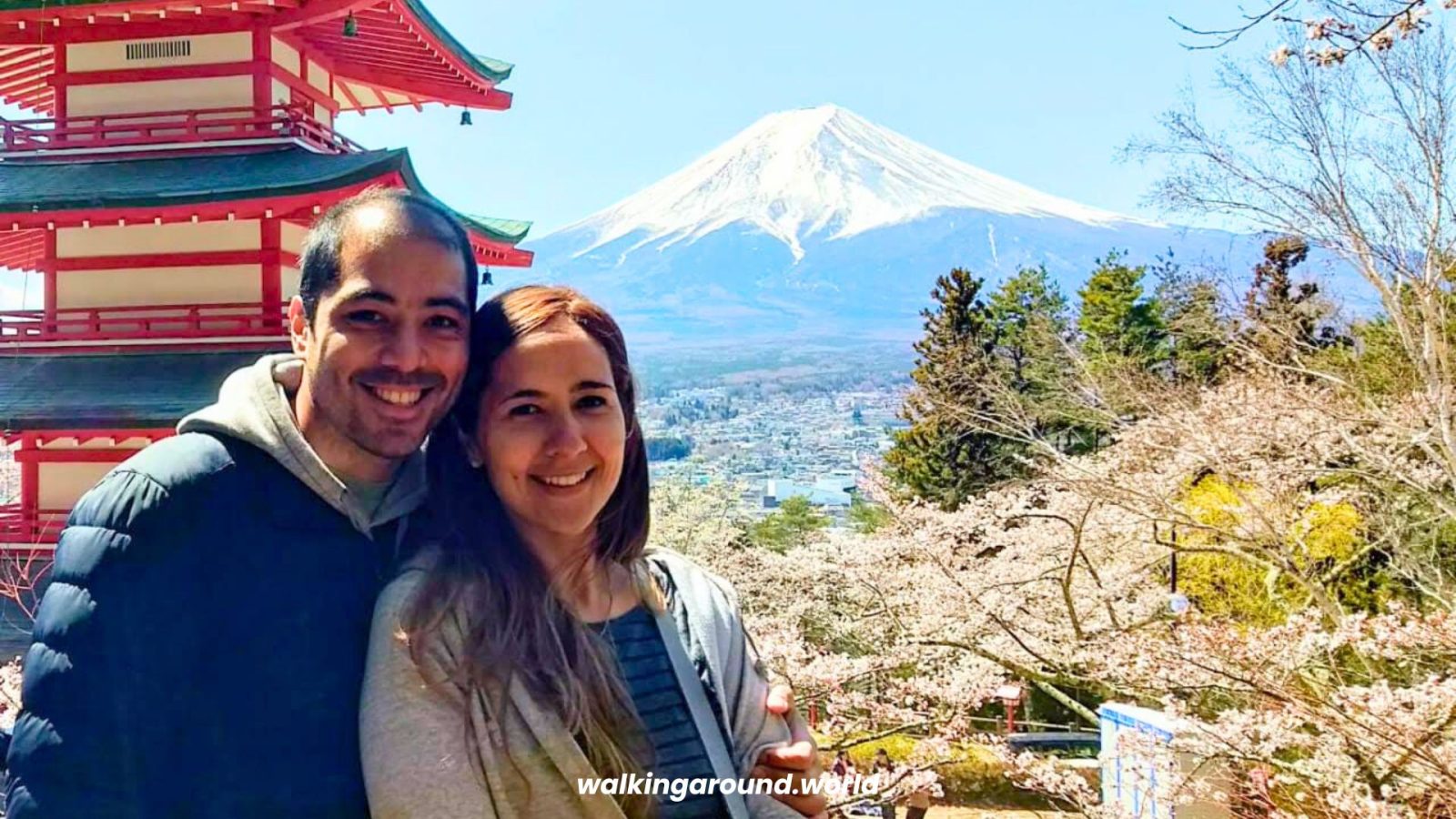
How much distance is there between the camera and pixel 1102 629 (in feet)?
24.0

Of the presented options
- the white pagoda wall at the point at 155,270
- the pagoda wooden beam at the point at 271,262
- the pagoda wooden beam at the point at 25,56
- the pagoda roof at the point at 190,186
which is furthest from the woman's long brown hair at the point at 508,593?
the pagoda wooden beam at the point at 25,56

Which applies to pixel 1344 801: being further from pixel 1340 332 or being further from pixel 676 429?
pixel 676 429

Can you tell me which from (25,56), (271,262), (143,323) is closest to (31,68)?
(25,56)

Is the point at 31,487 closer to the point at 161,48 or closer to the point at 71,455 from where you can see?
the point at 71,455

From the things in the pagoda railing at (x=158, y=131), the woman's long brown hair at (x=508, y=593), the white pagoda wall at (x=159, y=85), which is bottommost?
the woman's long brown hair at (x=508, y=593)

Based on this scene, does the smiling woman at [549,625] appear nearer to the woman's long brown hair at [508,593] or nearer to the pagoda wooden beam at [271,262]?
the woman's long brown hair at [508,593]

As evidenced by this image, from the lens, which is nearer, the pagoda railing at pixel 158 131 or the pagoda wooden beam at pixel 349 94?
the pagoda railing at pixel 158 131

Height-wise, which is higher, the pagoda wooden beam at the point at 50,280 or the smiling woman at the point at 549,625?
the pagoda wooden beam at the point at 50,280

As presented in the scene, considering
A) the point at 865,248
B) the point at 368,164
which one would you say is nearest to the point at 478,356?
the point at 368,164

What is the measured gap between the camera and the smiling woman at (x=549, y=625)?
108 cm

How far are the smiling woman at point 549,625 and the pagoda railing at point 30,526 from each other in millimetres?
6236

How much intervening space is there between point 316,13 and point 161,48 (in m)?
1.31

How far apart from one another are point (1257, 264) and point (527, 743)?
65.6 feet

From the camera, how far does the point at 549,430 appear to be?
1248 millimetres
